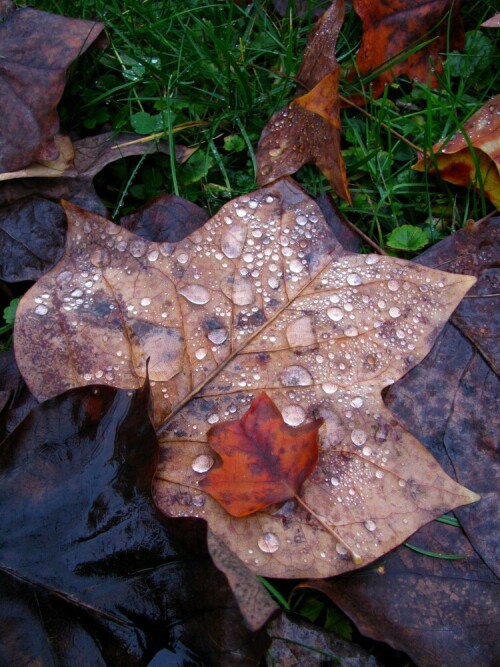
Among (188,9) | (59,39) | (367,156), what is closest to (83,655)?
(367,156)

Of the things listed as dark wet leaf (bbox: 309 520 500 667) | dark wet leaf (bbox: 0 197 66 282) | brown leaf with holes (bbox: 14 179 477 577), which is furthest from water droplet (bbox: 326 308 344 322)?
dark wet leaf (bbox: 0 197 66 282)

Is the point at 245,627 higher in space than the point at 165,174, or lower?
lower

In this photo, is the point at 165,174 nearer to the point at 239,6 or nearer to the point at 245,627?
the point at 239,6

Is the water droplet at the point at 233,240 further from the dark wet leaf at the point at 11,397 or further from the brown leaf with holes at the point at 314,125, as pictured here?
the dark wet leaf at the point at 11,397

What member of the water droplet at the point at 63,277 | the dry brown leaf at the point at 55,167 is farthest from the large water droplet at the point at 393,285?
the dry brown leaf at the point at 55,167

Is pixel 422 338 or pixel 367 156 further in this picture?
pixel 367 156

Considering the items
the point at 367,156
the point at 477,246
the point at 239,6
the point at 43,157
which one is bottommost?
the point at 477,246

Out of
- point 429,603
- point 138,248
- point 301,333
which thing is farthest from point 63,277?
point 429,603

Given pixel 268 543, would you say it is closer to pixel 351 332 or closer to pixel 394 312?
pixel 351 332

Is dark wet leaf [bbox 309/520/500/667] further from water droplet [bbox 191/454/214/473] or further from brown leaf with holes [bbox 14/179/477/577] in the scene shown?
water droplet [bbox 191/454/214/473]
